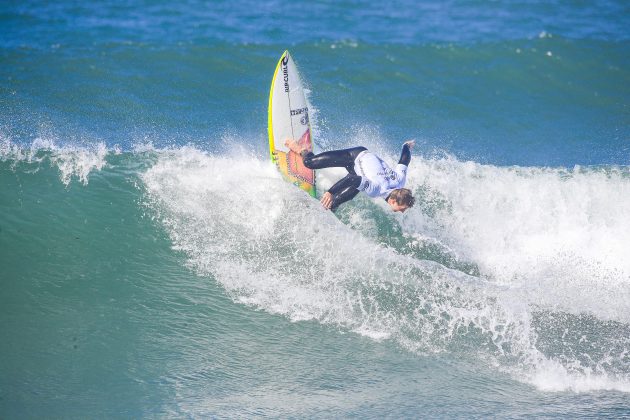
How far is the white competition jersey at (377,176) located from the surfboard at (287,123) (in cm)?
93

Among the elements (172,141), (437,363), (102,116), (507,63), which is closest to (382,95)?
(507,63)

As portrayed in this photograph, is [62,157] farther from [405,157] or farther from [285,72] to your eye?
[405,157]

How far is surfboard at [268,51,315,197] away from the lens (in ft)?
27.5

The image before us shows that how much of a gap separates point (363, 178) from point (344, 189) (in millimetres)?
314

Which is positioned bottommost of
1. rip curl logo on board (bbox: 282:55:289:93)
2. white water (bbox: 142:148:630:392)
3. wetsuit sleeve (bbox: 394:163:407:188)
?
white water (bbox: 142:148:630:392)

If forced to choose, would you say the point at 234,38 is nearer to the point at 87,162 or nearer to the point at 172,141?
the point at 172,141

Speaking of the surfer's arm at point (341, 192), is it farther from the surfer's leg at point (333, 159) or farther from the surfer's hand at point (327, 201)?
the surfer's leg at point (333, 159)

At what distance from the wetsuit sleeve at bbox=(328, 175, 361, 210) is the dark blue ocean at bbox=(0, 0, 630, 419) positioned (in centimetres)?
68

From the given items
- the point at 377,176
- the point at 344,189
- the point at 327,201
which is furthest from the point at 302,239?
the point at 377,176

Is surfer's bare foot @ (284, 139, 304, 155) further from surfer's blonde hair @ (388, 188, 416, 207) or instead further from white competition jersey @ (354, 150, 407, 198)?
surfer's blonde hair @ (388, 188, 416, 207)

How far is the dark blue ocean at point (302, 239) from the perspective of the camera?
6.04m

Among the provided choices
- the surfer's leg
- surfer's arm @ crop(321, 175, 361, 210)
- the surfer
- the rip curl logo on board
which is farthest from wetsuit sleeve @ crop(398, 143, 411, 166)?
the rip curl logo on board

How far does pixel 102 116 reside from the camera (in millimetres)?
10688

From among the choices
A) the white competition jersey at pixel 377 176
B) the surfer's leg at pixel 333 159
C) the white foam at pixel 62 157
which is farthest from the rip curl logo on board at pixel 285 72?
the white foam at pixel 62 157
